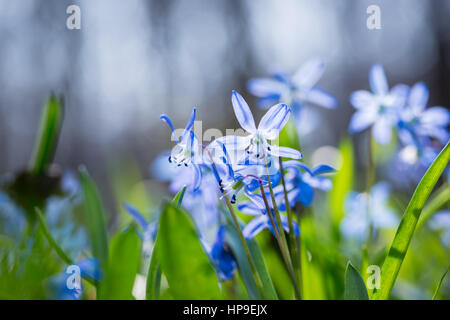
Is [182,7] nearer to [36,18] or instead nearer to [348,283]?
[36,18]

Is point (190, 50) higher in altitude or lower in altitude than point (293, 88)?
higher

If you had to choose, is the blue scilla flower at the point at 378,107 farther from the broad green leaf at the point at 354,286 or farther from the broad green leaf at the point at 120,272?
the broad green leaf at the point at 120,272

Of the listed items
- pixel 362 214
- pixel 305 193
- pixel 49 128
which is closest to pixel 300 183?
pixel 305 193

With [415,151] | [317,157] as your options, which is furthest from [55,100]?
[317,157]

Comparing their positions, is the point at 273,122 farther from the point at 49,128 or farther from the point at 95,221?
the point at 49,128
